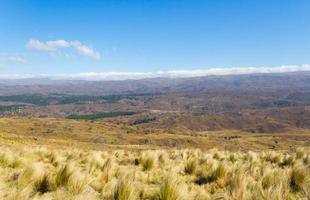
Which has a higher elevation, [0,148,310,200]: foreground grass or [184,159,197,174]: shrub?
[0,148,310,200]: foreground grass

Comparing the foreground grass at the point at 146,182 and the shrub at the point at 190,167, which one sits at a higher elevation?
the foreground grass at the point at 146,182

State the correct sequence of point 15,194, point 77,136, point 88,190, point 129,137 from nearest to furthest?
point 15,194
point 88,190
point 77,136
point 129,137

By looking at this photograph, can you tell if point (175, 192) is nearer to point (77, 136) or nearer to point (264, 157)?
point (264, 157)

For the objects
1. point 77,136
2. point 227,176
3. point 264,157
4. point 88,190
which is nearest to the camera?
point 88,190

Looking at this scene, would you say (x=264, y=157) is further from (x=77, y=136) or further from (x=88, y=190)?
(x=77, y=136)

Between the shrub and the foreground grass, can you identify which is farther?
the shrub

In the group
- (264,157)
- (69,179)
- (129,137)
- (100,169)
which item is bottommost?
(129,137)

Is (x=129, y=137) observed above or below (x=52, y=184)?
below

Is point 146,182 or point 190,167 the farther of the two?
point 190,167

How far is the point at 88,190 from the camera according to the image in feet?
22.6

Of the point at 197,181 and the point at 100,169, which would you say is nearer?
the point at 197,181

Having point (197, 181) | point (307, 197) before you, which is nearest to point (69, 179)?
point (197, 181)

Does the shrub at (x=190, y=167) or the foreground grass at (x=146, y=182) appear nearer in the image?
the foreground grass at (x=146, y=182)

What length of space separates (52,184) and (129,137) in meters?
120
